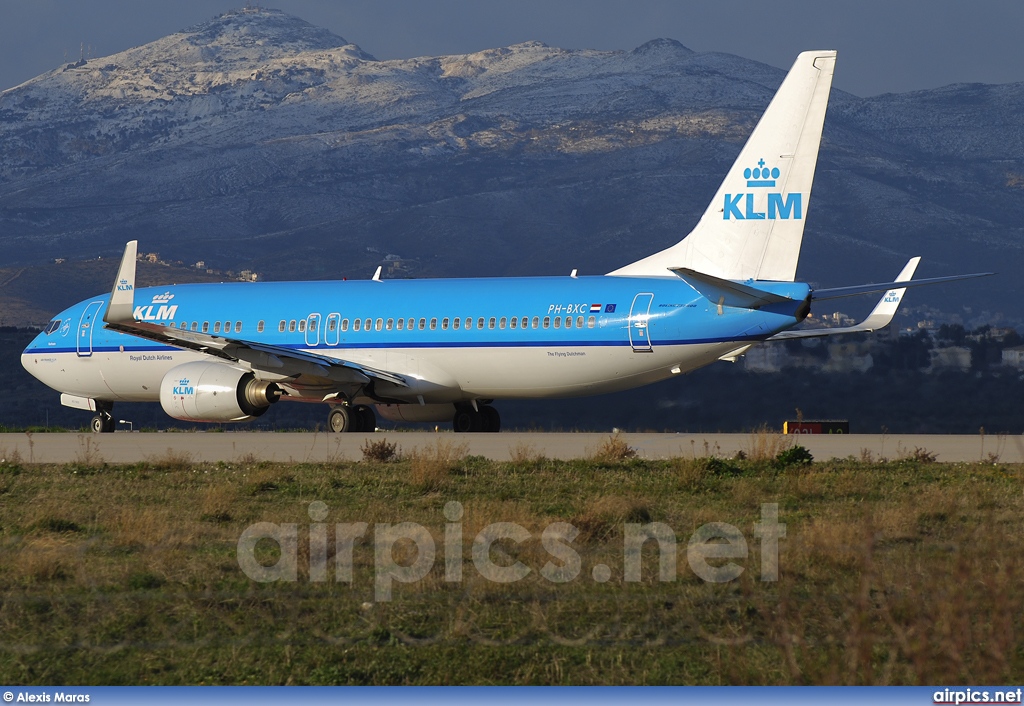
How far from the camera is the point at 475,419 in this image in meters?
31.9

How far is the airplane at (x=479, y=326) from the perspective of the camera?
84.7 ft

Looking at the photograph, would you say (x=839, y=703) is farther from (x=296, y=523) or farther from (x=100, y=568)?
(x=296, y=523)

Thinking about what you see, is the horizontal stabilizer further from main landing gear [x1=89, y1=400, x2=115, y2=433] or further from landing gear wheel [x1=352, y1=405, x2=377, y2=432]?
main landing gear [x1=89, y1=400, x2=115, y2=433]

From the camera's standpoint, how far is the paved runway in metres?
22.7

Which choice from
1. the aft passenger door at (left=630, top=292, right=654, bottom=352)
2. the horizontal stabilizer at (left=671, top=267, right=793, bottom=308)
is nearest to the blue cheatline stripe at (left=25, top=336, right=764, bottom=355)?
the aft passenger door at (left=630, top=292, right=654, bottom=352)

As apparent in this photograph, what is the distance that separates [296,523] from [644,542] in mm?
3501

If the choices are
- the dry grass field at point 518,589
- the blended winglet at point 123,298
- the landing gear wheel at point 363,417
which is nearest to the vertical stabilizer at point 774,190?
the landing gear wheel at point 363,417

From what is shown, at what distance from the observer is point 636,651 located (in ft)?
30.1

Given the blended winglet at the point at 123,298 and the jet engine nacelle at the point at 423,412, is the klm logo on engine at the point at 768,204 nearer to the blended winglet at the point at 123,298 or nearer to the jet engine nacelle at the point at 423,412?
the jet engine nacelle at the point at 423,412

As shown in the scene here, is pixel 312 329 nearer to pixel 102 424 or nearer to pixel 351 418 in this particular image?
pixel 351 418

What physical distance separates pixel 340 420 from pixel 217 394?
Answer: 3167 millimetres

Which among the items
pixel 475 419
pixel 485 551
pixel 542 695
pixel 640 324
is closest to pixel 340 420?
pixel 475 419

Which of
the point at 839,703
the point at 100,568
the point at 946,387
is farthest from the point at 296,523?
the point at 946,387

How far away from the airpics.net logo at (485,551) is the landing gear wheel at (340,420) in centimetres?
1562
